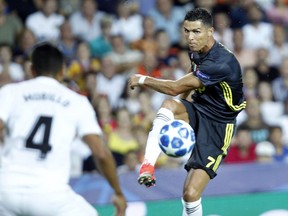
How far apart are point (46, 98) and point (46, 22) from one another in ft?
26.5

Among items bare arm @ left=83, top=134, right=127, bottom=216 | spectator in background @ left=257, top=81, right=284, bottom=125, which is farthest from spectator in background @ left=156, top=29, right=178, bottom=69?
bare arm @ left=83, top=134, right=127, bottom=216

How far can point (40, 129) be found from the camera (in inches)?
223

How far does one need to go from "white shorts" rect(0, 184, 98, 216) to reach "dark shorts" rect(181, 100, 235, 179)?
7.97 ft

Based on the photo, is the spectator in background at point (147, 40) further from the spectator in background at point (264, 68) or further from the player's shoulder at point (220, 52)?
the player's shoulder at point (220, 52)

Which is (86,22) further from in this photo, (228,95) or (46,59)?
(46,59)

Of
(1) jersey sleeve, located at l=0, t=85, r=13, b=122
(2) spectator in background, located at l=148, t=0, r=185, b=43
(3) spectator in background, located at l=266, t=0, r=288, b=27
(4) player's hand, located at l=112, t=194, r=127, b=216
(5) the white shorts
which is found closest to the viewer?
(5) the white shorts

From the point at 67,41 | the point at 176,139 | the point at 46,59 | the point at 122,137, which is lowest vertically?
the point at 176,139

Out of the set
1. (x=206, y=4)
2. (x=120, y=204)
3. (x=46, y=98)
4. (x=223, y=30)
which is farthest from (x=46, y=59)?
(x=206, y=4)

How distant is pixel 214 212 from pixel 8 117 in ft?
13.6

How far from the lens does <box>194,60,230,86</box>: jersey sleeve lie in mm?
7629

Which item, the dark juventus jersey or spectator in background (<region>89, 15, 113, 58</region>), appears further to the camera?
spectator in background (<region>89, 15, 113, 58</region>)

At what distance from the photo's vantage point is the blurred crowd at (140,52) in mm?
12102

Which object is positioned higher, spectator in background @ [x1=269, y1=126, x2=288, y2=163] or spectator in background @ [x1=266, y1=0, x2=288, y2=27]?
spectator in background @ [x1=266, y1=0, x2=288, y2=27]

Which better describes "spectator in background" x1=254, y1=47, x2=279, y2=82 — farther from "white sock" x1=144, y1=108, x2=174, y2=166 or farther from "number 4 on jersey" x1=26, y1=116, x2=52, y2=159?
"number 4 on jersey" x1=26, y1=116, x2=52, y2=159
